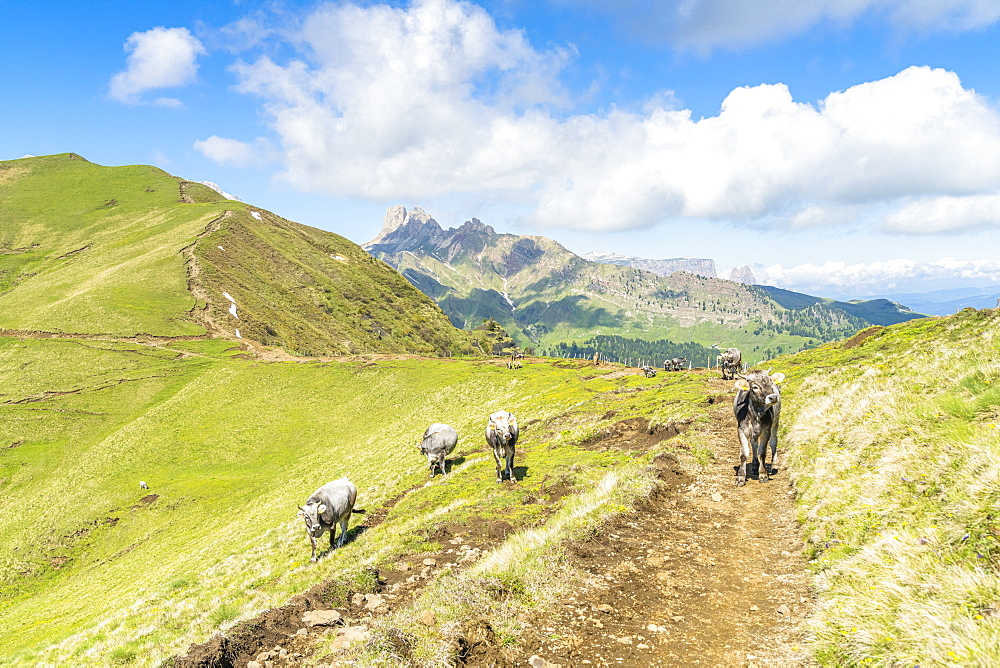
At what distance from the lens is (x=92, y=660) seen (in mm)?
13570

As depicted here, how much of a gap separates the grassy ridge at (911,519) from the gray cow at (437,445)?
20325mm

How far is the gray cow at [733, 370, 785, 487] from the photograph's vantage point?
53.0 feet

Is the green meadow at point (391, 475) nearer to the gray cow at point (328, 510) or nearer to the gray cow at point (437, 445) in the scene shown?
the gray cow at point (328, 510)

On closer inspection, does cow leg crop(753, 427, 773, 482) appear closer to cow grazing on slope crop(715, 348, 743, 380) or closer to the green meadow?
the green meadow

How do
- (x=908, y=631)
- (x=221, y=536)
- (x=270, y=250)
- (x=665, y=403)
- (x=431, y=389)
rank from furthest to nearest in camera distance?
(x=270, y=250), (x=431, y=389), (x=665, y=403), (x=221, y=536), (x=908, y=631)

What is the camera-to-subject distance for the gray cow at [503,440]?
22.4 metres

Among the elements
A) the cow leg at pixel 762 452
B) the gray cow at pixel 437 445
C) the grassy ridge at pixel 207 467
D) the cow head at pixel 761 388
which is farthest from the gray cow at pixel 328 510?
the cow head at pixel 761 388

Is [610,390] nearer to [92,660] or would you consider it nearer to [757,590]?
[757,590]

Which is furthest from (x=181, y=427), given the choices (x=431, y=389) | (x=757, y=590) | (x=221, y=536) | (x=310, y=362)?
(x=757, y=590)

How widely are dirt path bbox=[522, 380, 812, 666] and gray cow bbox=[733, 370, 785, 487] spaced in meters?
1.62

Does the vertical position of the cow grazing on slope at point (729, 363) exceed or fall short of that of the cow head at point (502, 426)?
it exceeds it

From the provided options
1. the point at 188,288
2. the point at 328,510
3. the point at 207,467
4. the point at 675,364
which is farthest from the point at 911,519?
the point at 188,288

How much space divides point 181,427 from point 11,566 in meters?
25.4

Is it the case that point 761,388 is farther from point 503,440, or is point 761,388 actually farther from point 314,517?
point 314,517
